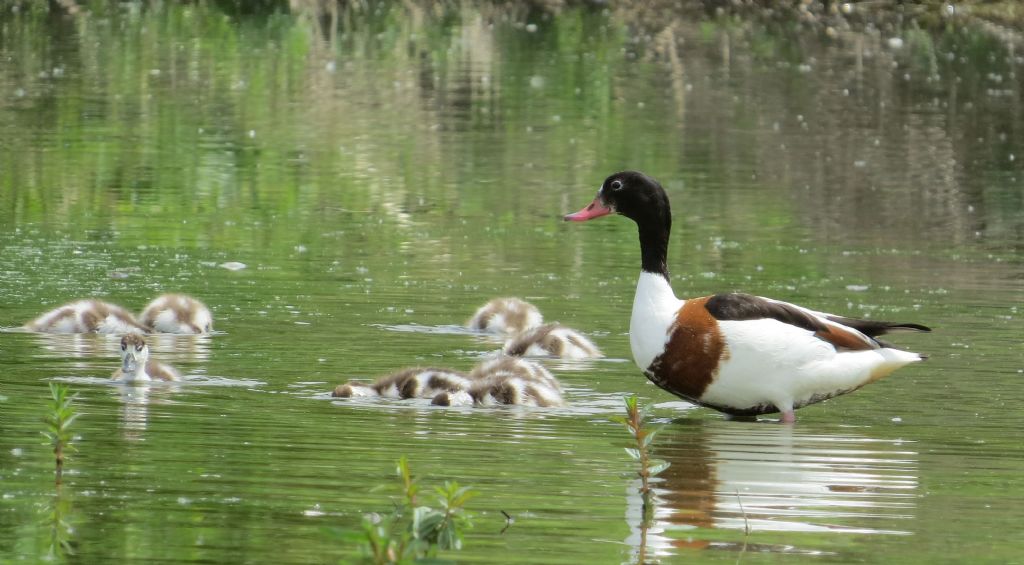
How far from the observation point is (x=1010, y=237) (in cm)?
1789

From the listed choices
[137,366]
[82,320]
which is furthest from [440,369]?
[82,320]

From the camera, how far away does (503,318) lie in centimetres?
1261

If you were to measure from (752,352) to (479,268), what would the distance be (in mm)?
5962

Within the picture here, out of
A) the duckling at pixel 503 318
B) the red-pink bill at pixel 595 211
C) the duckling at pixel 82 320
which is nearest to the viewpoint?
the red-pink bill at pixel 595 211

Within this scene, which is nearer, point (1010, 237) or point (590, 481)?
point (590, 481)

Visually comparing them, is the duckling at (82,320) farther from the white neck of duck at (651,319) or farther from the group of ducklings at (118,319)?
the white neck of duck at (651,319)

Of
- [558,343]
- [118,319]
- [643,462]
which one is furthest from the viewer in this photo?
[118,319]

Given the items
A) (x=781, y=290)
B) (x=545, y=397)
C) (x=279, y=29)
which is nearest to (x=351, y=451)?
(x=545, y=397)

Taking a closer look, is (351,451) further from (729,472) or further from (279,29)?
(279,29)

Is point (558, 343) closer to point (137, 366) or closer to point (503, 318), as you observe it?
point (503, 318)

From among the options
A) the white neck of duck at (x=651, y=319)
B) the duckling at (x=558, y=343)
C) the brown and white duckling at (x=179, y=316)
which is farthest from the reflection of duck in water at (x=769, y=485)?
the brown and white duckling at (x=179, y=316)

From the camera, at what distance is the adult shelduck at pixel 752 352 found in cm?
955

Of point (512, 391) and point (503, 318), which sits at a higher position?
point (512, 391)

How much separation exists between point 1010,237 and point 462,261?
5.30 m
